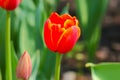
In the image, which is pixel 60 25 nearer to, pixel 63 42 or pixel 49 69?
pixel 63 42

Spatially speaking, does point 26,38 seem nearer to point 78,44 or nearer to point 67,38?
point 67,38

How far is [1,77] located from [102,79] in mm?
515

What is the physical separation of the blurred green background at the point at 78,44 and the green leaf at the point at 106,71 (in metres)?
0.29

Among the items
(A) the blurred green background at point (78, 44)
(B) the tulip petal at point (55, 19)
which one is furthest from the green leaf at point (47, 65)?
(B) the tulip petal at point (55, 19)

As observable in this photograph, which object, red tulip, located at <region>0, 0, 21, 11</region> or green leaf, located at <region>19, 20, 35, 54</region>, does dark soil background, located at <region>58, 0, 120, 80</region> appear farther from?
red tulip, located at <region>0, 0, 21, 11</region>

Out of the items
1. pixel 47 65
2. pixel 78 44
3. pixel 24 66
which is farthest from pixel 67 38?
pixel 78 44

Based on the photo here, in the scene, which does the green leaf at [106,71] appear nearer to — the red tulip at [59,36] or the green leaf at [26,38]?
the red tulip at [59,36]

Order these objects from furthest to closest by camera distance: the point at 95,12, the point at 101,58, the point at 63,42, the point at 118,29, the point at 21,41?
the point at 118,29 < the point at 101,58 < the point at 95,12 < the point at 21,41 < the point at 63,42

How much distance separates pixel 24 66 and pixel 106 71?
0.63 feet

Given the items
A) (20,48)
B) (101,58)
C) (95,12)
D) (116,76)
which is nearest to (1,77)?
(20,48)

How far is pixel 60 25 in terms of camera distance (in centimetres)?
105

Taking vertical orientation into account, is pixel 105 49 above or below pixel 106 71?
below

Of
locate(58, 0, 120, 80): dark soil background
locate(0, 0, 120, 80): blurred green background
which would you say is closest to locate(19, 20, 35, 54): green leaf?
locate(0, 0, 120, 80): blurred green background

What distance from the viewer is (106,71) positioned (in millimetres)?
1062
